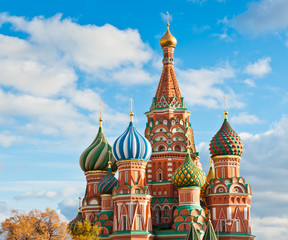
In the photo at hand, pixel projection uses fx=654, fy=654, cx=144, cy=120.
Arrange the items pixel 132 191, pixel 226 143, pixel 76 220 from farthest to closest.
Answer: pixel 76 220 < pixel 226 143 < pixel 132 191

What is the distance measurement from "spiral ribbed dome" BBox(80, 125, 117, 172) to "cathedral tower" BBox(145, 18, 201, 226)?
4.12 m

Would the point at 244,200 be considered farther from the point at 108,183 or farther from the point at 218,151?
the point at 108,183

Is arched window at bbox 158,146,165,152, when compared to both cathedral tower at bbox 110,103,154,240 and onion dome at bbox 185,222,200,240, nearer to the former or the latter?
cathedral tower at bbox 110,103,154,240

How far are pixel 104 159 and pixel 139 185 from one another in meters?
7.64

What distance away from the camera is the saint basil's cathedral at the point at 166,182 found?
156 ft

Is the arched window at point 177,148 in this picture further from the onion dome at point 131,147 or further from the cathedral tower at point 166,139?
the onion dome at point 131,147

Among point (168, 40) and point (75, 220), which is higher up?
point (168, 40)

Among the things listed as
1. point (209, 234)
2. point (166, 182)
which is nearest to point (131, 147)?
point (166, 182)

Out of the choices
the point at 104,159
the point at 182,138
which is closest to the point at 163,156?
the point at 182,138

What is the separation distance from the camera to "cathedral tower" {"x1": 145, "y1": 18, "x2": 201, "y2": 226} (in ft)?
167

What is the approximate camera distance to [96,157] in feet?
180

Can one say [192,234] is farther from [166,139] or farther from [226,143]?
[166,139]

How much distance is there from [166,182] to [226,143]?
18.3ft

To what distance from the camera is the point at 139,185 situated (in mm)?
48000
